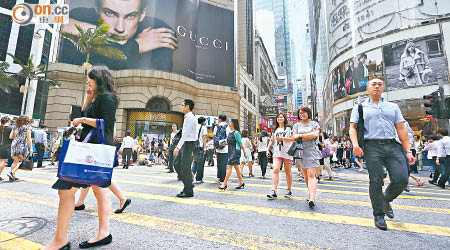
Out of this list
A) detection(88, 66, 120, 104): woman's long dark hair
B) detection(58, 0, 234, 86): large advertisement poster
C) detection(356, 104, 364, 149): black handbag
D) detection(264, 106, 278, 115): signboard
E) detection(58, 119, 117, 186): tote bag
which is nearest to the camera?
detection(58, 119, 117, 186): tote bag

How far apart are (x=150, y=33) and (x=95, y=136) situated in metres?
21.9

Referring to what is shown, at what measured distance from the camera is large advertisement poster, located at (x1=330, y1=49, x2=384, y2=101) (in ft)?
88.5

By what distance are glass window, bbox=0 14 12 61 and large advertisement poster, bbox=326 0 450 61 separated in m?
53.8

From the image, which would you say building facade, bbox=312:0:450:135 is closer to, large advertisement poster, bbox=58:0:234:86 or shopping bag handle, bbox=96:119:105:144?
large advertisement poster, bbox=58:0:234:86

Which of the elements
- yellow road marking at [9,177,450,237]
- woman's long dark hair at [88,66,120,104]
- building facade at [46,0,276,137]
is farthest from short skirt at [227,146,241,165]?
building facade at [46,0,276,137]

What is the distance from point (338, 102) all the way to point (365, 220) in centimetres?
3327

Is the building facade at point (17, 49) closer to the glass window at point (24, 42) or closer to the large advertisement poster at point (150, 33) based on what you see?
the glass window at point (24, 42)

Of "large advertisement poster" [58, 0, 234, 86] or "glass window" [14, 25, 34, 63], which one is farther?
"glass window" [14, 25, 34, 63]

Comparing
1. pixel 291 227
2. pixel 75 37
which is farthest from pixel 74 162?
pixel 75 37

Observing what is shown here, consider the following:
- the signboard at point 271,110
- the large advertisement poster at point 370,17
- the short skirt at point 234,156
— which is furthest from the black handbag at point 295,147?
the signboard at point 271,110

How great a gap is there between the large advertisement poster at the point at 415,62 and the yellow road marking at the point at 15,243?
31.6 metres

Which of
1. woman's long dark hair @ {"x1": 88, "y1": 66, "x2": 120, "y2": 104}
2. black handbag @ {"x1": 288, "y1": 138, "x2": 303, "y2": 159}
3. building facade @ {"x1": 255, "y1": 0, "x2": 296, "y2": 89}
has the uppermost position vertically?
building facade @ {"x1": 255, "y1": 0, "x2": 296, "y2": 89}

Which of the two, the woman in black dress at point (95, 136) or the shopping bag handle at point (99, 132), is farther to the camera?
the shopping bag handle at point (99, 132)

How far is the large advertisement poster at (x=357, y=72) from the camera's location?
26984 millimetres
